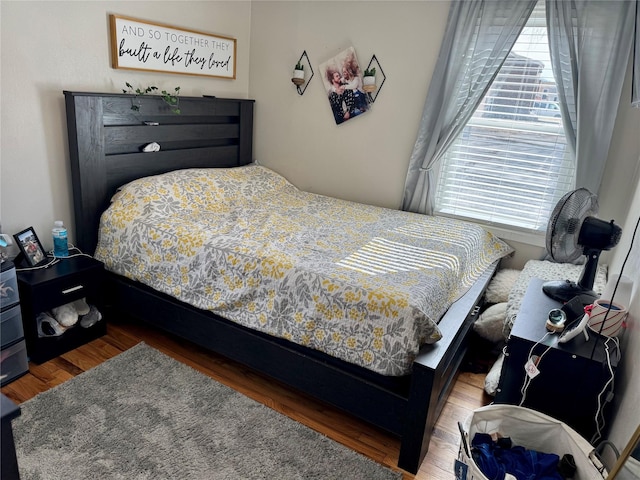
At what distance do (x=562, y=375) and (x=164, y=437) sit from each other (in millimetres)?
1547

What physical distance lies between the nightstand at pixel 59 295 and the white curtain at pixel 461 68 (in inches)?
83.1

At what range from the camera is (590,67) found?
8.04ft

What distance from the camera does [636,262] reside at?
1.72 metres

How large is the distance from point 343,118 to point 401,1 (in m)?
0.84

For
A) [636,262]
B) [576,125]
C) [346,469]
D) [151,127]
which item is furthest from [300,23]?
[346,469]

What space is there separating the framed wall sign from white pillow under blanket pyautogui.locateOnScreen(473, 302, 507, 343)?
2.48 meters

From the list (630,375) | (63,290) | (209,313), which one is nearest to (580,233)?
(630,375)

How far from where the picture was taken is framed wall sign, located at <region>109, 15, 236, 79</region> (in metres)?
2.62

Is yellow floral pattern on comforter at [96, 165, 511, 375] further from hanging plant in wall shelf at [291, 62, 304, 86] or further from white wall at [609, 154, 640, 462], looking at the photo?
hanging plant in wall shelf at [291, 62, 304, 86]

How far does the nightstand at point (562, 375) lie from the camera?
151 cm

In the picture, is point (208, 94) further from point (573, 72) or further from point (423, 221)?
point (573, 72)

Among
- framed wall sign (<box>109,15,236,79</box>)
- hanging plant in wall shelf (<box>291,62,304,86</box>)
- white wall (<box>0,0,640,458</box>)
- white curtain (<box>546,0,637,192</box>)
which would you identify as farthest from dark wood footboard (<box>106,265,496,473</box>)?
hanging plant in wall shelf (<box>291,62,304,86</box>)

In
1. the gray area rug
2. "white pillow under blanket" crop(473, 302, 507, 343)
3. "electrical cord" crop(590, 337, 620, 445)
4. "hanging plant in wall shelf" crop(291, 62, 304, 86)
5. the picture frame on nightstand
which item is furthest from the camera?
"hanging plant in wall shelf" crop(291, 62, 304, 86)

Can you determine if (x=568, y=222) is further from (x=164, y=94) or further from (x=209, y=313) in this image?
(x=164, y=94)
